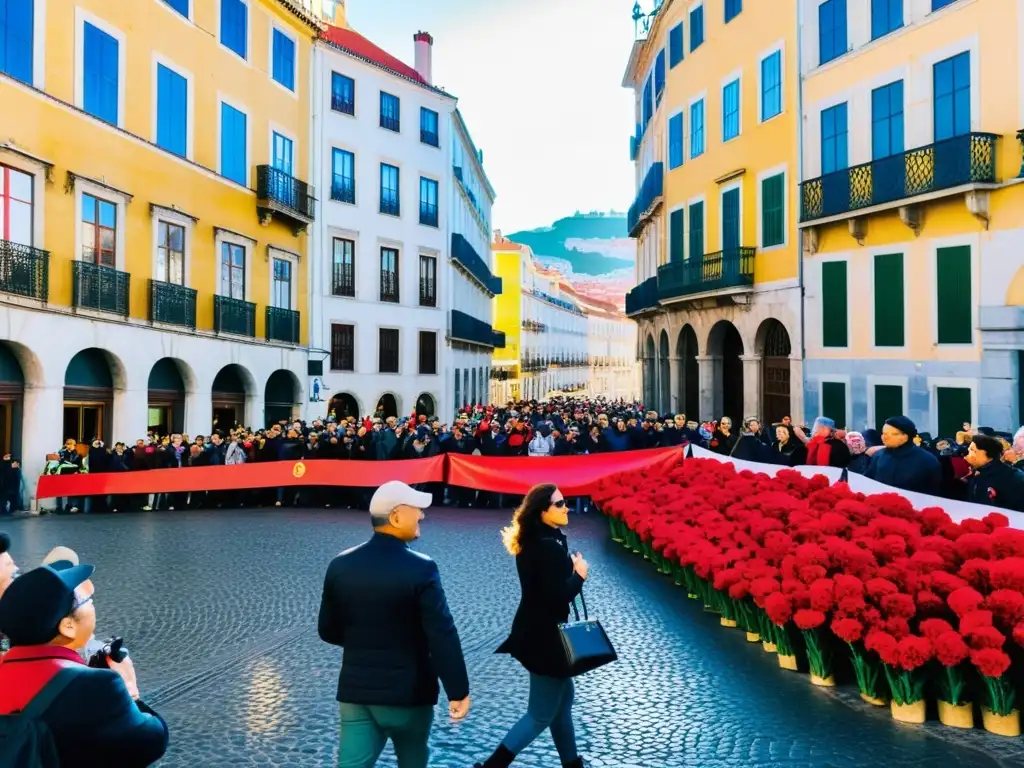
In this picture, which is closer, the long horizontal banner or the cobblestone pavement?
the cobblestone pavement

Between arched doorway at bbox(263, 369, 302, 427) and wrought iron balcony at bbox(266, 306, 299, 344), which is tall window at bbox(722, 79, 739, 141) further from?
arched doorway at bbox(263, 369, 302, 427)

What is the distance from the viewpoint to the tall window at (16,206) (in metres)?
20.2

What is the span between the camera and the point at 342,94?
3772 cm

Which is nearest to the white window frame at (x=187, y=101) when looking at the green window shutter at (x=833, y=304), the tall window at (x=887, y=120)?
the green window shutter at (x=833, y=304)

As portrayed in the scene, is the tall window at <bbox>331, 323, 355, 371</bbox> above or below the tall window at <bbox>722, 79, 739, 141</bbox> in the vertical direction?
below

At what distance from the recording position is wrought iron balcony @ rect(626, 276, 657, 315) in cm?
3838

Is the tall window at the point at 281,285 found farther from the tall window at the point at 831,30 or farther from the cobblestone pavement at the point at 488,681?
the cobblestone pavement at the point at 488,681

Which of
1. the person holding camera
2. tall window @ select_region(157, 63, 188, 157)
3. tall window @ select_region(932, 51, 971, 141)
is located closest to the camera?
the person holding camera

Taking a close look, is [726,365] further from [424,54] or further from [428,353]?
[424,54]

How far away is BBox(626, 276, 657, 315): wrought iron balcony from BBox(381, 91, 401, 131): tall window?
42.3ft

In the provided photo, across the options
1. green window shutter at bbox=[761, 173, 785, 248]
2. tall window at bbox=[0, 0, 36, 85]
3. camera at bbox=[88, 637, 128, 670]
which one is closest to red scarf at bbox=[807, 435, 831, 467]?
camera at bbox=[88, 637, 128, 670]

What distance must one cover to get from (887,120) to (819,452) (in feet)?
46.2

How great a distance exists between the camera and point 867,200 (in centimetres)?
2430

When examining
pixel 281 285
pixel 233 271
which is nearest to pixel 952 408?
pixel 233 271
